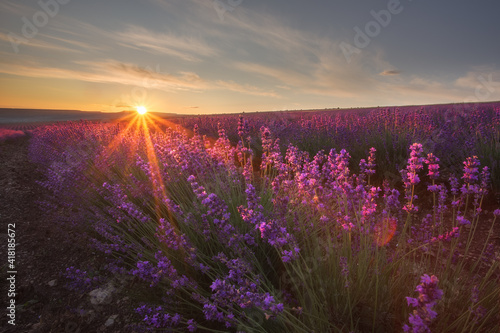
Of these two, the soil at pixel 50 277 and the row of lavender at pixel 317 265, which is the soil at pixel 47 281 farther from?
the row of lavender at pixel 317 265

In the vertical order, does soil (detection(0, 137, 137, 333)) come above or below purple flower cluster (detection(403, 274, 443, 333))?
below

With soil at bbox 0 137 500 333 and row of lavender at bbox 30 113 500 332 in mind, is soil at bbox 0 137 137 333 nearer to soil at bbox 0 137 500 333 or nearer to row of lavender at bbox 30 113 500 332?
soil at bbox 0 137 500 333

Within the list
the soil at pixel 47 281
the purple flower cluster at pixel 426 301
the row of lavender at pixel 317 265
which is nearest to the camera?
the purple flower cluster at pixel 426 301

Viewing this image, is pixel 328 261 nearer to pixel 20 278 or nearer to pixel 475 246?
pixel 475 246

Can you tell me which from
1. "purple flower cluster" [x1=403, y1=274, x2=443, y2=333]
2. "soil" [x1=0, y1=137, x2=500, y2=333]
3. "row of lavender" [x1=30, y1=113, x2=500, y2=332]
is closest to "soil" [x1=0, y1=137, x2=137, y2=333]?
"soil" [x1=0, y1=137, x2=500, y2=333]

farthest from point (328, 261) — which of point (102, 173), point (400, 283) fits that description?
point (102, 173)

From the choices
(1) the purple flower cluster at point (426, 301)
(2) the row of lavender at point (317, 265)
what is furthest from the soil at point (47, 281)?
(1) the purple flower cluster at point (426, 301)

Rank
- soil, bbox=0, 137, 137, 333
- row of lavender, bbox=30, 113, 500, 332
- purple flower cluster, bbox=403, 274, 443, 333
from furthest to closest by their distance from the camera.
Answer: soil, bbox=0, 137, 137, 333
row of lavender, bbox=30, 113, 500, 332
purple flower cluster, bbox=403, 274, 443, 333

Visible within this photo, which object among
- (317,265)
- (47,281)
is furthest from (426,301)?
(47,281)

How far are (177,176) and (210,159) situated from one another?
0.50 metres

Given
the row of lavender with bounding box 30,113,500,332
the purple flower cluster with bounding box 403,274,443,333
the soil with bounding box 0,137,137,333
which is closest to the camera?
the purple flower cluster with bounding box 403,274,443,333

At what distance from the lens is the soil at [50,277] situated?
184 cm

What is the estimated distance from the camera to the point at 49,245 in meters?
2.83

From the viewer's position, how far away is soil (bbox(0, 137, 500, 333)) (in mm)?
1842
